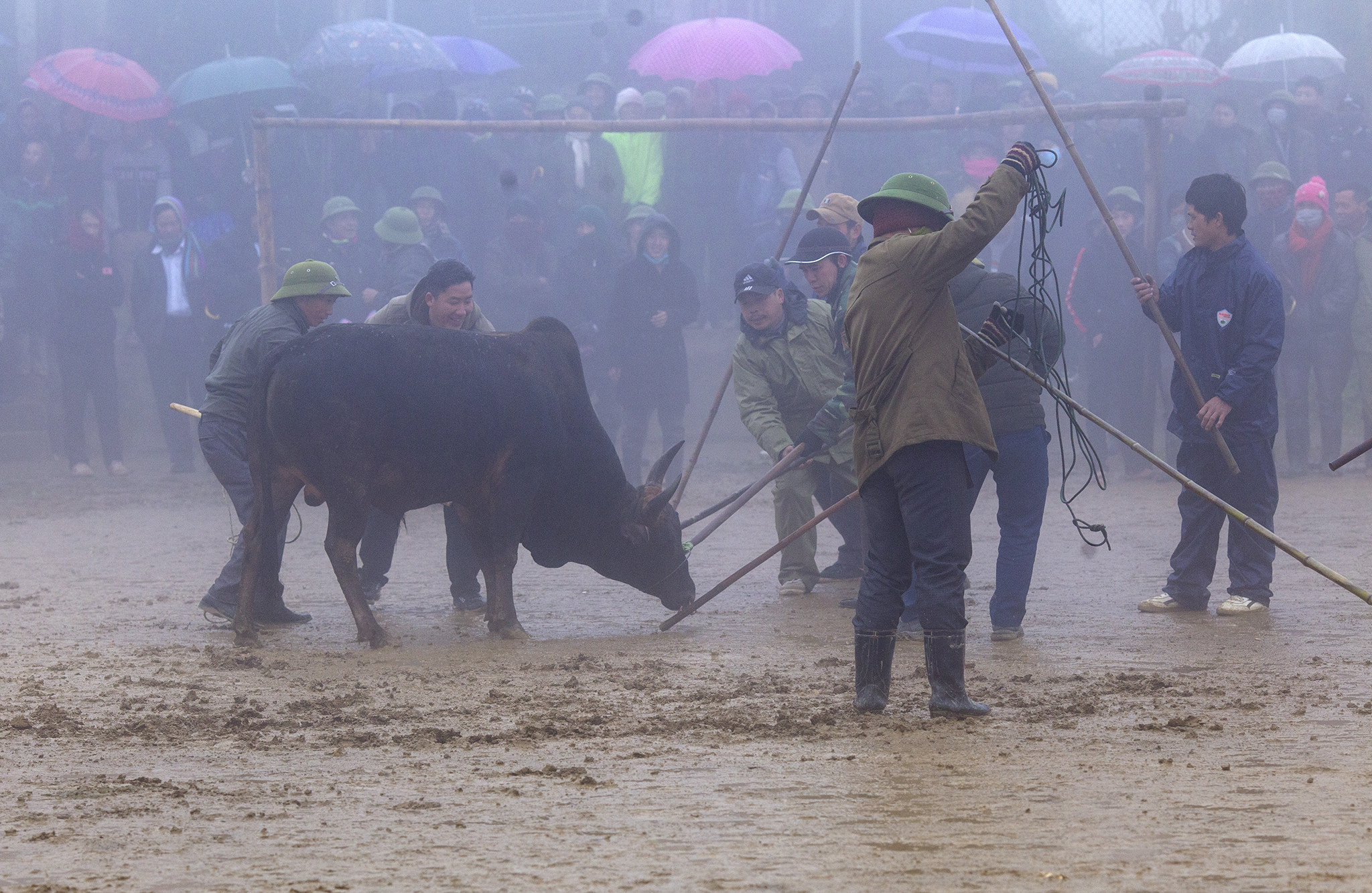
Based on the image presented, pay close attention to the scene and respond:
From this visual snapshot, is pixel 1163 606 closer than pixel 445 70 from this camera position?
Yes

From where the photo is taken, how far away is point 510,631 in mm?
6801

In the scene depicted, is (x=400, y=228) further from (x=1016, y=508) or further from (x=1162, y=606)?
(x=1162, y=606)

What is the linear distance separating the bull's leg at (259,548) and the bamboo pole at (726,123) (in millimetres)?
4869

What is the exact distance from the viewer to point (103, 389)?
12.9 metres

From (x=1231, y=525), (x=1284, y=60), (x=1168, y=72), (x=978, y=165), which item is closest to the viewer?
(x=1231, y=525)

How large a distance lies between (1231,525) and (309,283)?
178 inches

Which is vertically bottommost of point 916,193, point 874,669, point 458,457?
point 874,669

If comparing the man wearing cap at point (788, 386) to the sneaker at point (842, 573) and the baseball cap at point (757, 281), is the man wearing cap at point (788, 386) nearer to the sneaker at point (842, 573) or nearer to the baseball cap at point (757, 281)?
the baseball cap at point (757, 281)

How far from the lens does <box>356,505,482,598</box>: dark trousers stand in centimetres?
768

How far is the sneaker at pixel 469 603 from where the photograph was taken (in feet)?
25.3

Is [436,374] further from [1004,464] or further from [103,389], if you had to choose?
[103,389]

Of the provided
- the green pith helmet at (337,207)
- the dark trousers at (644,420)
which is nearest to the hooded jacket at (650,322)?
the dark trousers at (644,420)

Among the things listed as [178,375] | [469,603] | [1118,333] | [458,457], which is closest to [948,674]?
[458,457]

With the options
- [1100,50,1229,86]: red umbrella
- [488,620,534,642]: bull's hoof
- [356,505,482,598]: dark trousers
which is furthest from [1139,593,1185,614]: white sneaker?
[1100,50,1229,86]: red umbrella
